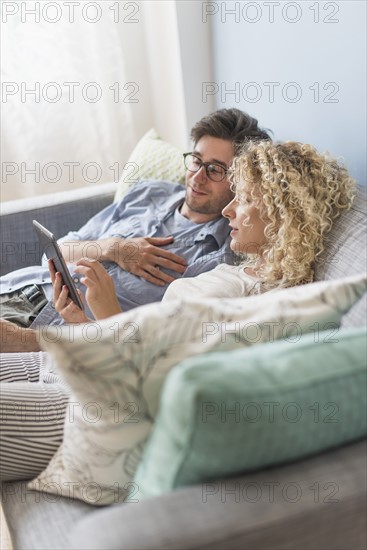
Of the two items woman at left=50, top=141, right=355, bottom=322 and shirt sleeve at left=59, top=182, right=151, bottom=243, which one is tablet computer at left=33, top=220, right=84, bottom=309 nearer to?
woman at left=50, top=141, right=355, bottom=322

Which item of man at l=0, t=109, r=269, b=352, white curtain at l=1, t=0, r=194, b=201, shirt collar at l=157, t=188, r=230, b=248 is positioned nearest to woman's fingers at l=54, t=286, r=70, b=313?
man at l=0, t=109, r=269, b=352

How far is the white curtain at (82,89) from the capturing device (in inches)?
113

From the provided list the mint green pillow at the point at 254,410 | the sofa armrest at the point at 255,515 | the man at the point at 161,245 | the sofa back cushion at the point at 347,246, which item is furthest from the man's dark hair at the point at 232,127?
the sofa armrest at the point at 255,515

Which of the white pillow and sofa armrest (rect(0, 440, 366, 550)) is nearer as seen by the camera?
sofa armrest (rect(0, 440, 366, 550))

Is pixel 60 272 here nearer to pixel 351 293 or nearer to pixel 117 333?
pixel 117 333

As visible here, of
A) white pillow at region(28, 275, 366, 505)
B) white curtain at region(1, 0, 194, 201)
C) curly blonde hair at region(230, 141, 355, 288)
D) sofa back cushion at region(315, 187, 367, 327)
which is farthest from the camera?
white curtain at region(1, 0, 194, 201)

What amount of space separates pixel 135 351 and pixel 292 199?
2.39ft

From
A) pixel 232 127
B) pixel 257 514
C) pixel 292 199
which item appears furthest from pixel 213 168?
pixel 257 514

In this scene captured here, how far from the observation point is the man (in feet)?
6.61

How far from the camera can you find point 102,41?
3004 millimetres

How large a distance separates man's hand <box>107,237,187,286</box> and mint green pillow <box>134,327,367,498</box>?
96 cm

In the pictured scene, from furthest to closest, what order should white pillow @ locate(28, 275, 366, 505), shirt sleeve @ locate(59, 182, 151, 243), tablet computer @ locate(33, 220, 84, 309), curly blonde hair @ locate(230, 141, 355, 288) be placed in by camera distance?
shirt sleeve @ locate(59, 182, 151, 243) → tablet computer @ locate(33, 220, 84, 309) → curly blonde hair @ locate(230, 141, 355, 288) → white pillow @ locate(28, 275, 366, 505)

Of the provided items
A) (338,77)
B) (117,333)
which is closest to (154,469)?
(117,333)

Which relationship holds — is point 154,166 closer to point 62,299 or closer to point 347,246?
point 62,299
